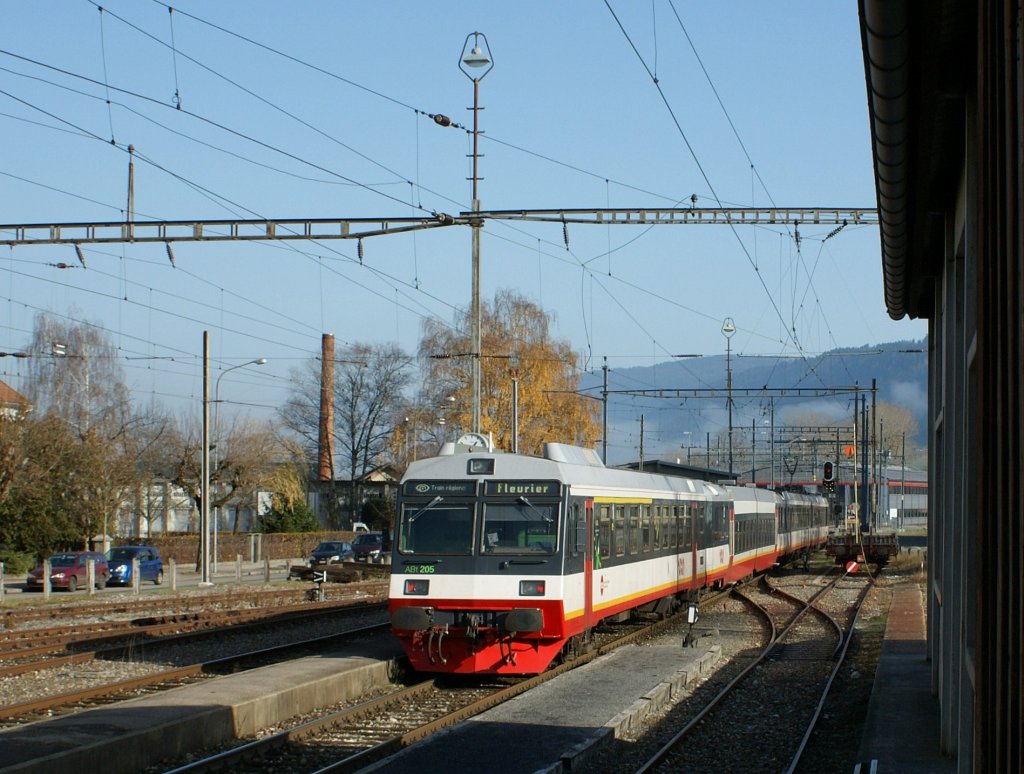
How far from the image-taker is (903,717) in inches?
516

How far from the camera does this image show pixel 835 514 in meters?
66.9

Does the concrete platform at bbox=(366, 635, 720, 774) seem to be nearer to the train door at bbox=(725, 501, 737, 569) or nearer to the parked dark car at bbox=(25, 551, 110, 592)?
the train door at bbox=(725, 501, 737, 569)

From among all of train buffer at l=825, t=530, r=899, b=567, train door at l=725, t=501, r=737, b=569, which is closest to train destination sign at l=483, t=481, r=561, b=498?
train door at l=725, t=501, r=737, b=569

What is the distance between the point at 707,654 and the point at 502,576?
4.13 m

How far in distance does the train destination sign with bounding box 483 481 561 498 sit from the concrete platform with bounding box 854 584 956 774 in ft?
14.7

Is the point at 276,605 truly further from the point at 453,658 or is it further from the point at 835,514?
the point at 835,514

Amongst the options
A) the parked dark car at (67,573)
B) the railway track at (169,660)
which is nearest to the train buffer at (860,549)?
the railway track at (169,660)

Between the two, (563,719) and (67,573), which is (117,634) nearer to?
(563,719)

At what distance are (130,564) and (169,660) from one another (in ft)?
76.9

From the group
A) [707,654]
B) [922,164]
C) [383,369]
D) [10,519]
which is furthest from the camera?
[383,369]

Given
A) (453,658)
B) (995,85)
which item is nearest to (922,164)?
(995,85)

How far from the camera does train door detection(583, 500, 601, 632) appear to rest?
55.8 feet

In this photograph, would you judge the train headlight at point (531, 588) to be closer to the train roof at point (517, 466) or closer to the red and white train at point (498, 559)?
the red and white train at point (498, 559)

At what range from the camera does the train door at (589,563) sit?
55.8 ft
